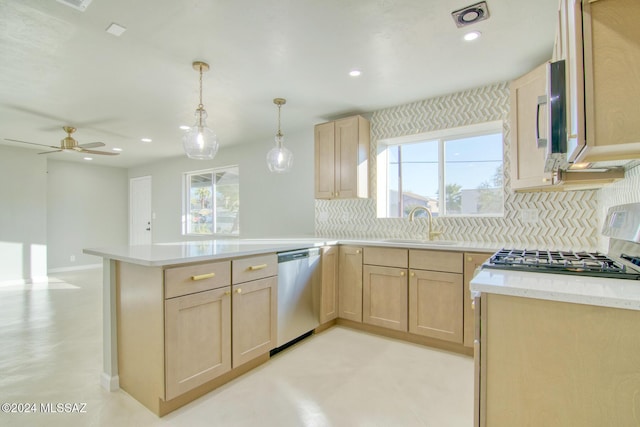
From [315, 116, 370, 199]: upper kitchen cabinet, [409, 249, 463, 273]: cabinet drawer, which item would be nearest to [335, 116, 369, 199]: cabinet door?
[315, 116, 370, 199]: upper kitchen cabinet

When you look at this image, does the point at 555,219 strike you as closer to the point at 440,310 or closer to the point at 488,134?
the point at 488,134

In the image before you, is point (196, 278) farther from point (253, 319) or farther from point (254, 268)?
point (253, 319)

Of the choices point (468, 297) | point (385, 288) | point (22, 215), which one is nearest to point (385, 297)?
point (385, 288)

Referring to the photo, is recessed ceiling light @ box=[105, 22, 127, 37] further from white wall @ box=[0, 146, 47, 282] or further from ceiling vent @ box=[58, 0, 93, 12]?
white wall @ box=[0, 146, 47, 282]

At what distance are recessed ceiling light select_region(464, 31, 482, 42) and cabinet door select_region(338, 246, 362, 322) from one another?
193cm

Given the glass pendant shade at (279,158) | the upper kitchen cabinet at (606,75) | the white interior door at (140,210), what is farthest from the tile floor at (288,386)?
the white interior door at (140,210)

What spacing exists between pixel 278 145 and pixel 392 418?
2.53 meters

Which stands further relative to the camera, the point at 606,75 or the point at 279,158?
the point at 279,158

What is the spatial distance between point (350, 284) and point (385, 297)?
1.26 feet

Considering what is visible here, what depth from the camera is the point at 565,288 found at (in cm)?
102

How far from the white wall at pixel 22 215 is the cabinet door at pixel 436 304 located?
257 inches

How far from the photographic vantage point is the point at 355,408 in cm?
181

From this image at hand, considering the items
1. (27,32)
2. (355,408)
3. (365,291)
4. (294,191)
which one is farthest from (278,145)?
(355,408)

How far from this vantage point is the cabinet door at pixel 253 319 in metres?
2.10
